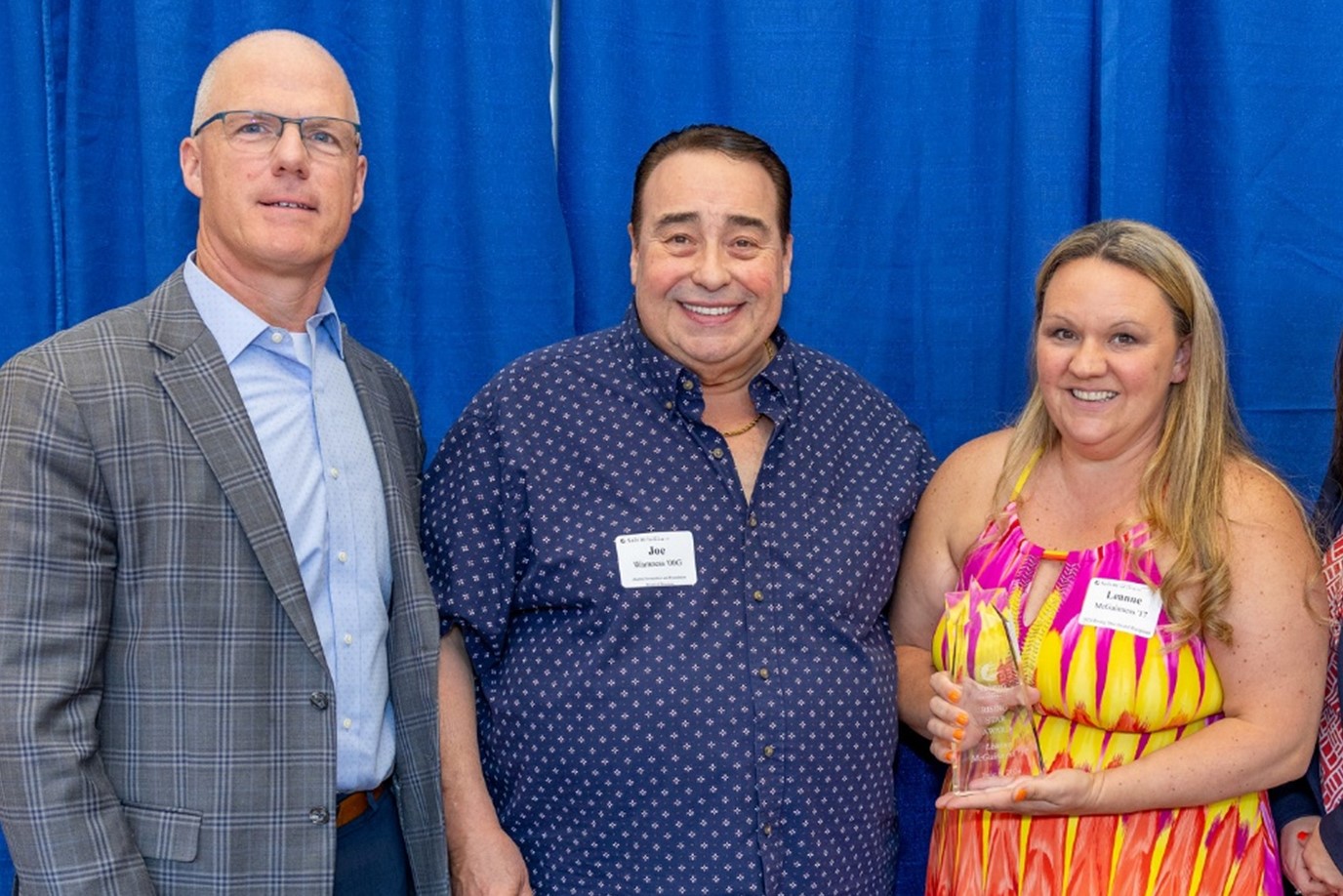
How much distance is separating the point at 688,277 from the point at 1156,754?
42.7 inches

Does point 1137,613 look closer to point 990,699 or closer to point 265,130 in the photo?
point 990,699

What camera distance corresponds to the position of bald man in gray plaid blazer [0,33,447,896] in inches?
68.7

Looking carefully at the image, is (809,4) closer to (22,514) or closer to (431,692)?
(431,692)

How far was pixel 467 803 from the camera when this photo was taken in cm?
219

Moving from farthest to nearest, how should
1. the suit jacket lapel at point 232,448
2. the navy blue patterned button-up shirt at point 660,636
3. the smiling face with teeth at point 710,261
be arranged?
1. the smiling face with teeth at point 710,261
2. the navy blue patterned button-up shirt at point 660,636
3. the suit jacket lapel at point 232,448

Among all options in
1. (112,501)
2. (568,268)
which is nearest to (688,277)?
(568,268)

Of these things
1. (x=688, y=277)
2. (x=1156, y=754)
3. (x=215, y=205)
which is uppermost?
(x=215, y=205)

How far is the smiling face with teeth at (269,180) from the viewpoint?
201 centimetres

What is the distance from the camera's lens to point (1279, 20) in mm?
2822

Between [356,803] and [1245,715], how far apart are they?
4.66 feet

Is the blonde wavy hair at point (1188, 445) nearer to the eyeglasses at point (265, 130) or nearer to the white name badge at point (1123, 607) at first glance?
the white name badge at point (1123, 607)

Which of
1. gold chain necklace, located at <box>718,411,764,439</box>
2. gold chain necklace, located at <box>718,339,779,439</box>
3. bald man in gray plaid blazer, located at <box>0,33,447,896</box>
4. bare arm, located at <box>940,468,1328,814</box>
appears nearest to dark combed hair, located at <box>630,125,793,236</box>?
gold chain necklace, located at <box>718,339,779,439</box>

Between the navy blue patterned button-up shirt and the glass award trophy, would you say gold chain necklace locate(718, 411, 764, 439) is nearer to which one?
the navy blue patterned button-up shirt

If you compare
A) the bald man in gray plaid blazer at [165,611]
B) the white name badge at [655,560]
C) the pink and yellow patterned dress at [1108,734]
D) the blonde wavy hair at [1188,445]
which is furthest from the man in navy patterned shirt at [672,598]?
the blonde wavy hair at [1188,445]
